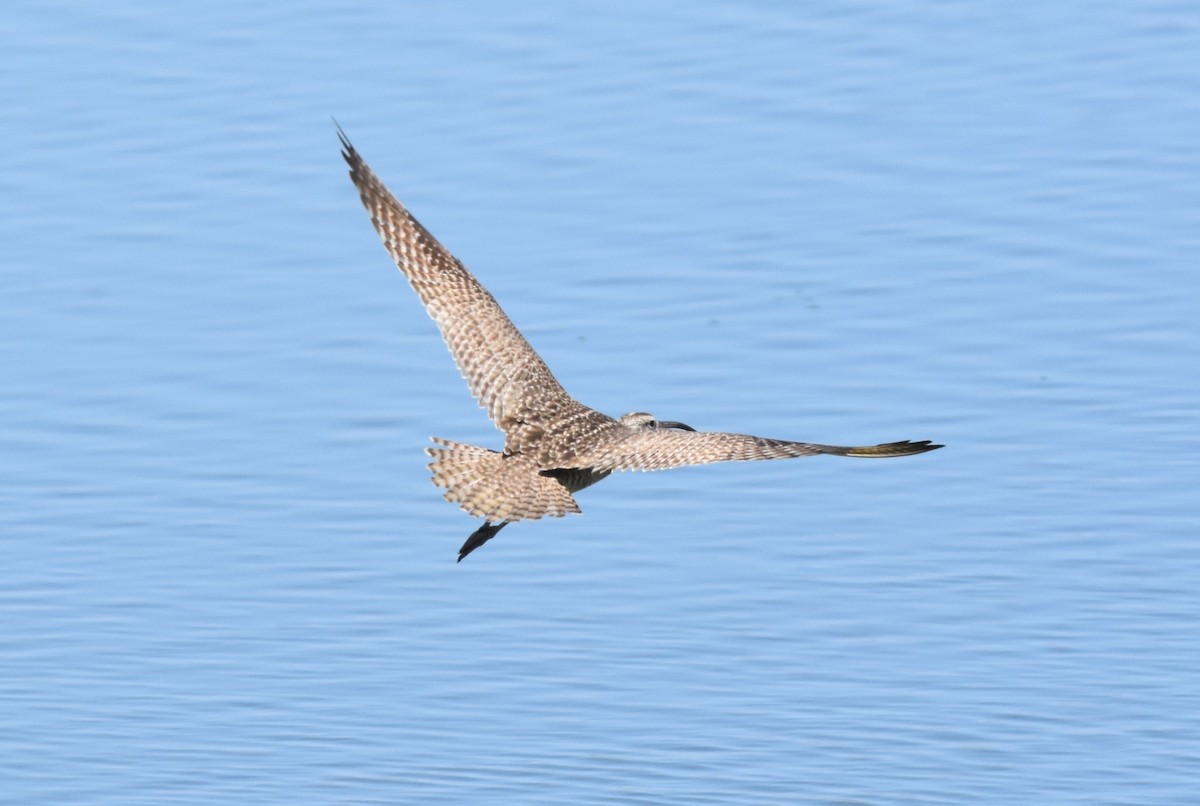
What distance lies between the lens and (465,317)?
1159 centimetres

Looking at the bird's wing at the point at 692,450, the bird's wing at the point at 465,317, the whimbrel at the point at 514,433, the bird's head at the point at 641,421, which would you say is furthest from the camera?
the bird's wing at the point at 465,317

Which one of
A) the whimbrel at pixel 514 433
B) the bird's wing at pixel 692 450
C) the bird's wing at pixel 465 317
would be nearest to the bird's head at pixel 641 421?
the whimbrel at pixel 514 433

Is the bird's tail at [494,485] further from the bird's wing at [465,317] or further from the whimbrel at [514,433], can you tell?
the bird's wing at [465,317]

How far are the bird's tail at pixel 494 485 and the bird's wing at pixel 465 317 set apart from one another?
0.60 meters

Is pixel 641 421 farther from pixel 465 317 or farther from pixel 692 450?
pixel 465 317

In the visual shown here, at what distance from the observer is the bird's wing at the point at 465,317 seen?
1141 centimetres

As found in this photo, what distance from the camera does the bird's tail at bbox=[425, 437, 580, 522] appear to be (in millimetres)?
10453

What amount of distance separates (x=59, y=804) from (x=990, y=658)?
14.0 feet

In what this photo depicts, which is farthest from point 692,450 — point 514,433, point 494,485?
point 514,433

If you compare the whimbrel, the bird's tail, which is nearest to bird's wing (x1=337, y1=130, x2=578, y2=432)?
the whimbrel

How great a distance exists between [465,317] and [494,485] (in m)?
1.22

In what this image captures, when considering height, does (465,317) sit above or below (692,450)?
above

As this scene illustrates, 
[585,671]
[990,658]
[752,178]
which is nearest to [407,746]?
[585,671]

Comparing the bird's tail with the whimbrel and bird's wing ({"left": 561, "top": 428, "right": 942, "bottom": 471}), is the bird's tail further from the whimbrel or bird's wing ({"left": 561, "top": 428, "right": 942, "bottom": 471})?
bird's wing ({"left": 561, "top": 428, "right": 942, "bottom": 471})
